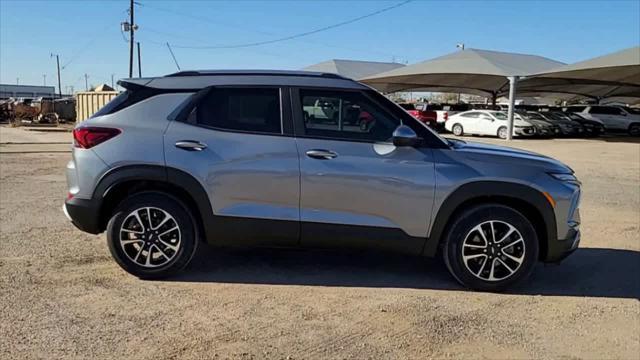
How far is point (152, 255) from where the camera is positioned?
475 centimetres

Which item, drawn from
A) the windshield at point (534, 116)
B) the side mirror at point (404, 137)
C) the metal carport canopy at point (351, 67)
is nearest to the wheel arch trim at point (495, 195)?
the side mirror at point (404, 137)

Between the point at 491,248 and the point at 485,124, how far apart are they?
27879mm

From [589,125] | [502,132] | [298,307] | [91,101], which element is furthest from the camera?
[589,125]

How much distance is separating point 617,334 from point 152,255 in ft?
12.3

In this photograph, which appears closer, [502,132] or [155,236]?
[155,236]

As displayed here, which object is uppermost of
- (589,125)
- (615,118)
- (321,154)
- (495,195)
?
(615,118)

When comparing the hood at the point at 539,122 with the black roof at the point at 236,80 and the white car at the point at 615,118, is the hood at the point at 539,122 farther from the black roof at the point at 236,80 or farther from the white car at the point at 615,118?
the black roof at the point at 236,80

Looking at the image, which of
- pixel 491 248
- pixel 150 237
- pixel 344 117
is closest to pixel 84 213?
pixel 150 237

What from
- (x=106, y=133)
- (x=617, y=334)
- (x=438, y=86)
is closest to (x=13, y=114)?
(x=438, y=86)

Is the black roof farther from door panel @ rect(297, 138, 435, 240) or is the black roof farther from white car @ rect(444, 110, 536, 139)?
white car @ rect(444, 110, 536, 139)

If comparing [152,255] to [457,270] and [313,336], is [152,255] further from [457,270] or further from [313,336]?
[457,270]

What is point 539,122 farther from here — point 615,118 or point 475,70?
point 615,118

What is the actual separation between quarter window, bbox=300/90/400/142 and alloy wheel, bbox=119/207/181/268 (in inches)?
57.3

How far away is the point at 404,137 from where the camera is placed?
14.7 feet
